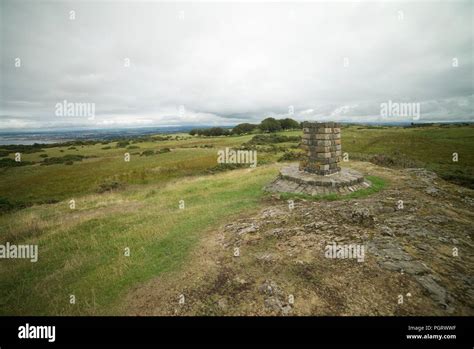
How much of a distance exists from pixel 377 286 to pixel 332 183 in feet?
26.7

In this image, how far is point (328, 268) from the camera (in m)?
6.83

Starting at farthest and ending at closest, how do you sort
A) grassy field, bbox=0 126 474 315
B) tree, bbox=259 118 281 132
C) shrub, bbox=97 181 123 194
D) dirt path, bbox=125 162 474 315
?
1. tree, bbox=259 118 281 132
2. shrub, bbox=97 181 123 194
3. grassy field, bbox=0 126 474 315
4. dirt path, bbox=125 162 474 315

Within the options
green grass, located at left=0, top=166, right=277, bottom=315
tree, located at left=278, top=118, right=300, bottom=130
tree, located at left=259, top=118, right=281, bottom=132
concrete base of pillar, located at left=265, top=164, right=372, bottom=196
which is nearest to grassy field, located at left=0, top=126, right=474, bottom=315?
green grass, located at left=0, top=166, right=277, bottom=315

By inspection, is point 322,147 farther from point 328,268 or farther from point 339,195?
point 328,268

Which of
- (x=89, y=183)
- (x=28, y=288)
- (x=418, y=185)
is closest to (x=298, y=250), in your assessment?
(x=28, y=288)

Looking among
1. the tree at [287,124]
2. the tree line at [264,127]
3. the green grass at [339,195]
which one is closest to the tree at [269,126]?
the tree line at [264,127]

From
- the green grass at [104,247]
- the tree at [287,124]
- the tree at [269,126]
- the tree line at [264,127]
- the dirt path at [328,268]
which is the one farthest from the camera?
the tree at [287,124]

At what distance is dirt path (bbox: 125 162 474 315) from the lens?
5.56 metres

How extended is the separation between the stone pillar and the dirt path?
4868 millimetres

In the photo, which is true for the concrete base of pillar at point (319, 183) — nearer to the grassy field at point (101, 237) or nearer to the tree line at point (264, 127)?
the grassy field at point (101, 237)

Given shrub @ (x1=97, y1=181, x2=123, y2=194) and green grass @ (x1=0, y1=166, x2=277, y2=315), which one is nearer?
green grass @ (x1=0, y1=166, x2=277, y2=315)

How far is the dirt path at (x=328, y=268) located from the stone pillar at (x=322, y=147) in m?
4.87

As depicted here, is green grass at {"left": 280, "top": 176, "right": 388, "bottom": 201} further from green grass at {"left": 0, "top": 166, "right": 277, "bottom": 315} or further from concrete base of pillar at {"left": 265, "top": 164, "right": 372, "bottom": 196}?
green grass at {"left": 0, "top": 166, "right": 277, "bottom": 315}

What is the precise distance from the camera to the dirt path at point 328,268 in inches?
219
